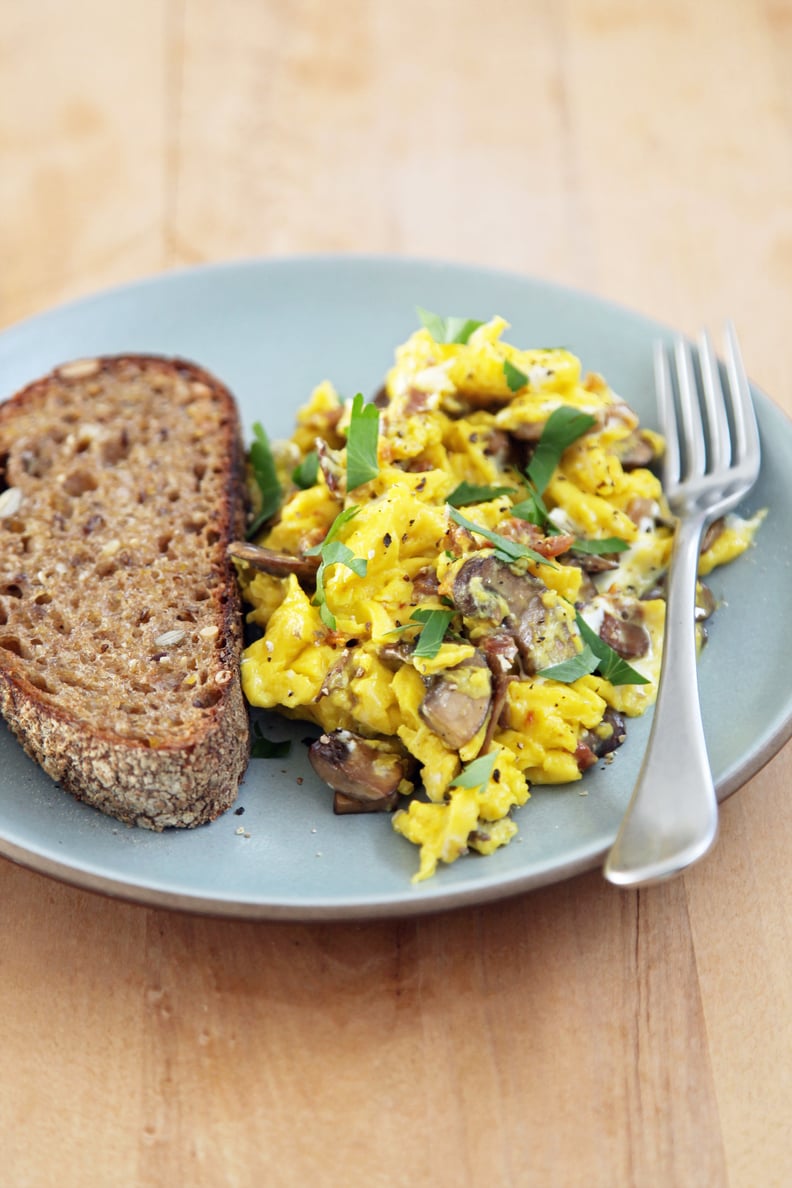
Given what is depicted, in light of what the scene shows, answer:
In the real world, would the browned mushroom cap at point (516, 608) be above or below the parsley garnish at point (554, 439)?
below

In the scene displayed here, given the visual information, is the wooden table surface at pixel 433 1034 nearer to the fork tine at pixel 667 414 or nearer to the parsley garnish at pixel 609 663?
the parsley garnish at pixel 609 663

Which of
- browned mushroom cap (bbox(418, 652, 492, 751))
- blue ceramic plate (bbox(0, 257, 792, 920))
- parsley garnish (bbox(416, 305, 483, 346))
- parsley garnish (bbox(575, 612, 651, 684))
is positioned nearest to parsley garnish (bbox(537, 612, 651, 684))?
parsley garnish (bbox(575, 612, 651, 684))

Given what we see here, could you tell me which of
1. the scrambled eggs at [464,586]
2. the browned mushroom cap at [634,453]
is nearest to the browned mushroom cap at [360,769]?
→ the scrambled eggs at [464,586]

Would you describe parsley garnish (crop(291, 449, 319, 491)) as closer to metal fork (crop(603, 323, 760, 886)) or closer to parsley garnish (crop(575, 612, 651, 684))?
parsley garnish (crop(575, 612, 651, 684))

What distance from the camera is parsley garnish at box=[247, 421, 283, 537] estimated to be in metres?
3.23

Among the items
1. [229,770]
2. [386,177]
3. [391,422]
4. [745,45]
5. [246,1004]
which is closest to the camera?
[246,1004]

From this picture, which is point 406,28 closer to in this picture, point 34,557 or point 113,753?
point 34,557

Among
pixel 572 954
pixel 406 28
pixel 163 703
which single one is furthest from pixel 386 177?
pixel 572 954

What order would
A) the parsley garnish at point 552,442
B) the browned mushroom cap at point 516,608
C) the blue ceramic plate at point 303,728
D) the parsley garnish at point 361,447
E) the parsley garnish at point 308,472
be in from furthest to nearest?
the parsley garnish at point 308,472 → the parsley garnish at point 552,442 → the parsley garnish at point 361,447 → the browned mushroom cap at point 516,608 → the blue ceramic plate at point 303,728

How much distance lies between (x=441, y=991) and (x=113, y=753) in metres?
0.85

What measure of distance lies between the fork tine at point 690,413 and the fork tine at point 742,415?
3.9 inches

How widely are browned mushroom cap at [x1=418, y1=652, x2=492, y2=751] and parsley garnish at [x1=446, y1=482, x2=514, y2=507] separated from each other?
0.53 meters

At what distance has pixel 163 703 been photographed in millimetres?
2668

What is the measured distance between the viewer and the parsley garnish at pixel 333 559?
103 inches
